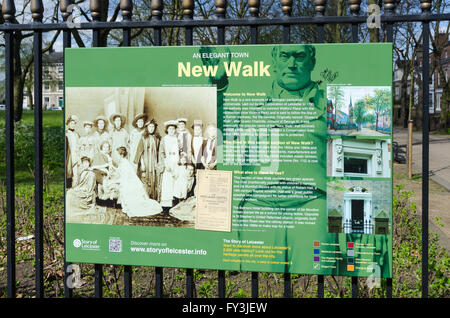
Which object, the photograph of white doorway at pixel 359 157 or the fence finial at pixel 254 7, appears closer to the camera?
the photograph of white doorway at pixel 359 157

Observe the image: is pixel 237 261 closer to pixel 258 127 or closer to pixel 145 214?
pixel 145 214

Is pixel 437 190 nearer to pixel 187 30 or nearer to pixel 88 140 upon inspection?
pixel 187 30

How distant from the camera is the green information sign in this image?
8.79 ft

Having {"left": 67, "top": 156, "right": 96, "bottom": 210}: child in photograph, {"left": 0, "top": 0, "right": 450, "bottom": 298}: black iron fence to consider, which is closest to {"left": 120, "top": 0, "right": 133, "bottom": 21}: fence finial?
{"left": 0, "top": 0, "right": 450, "bottom": 298}: black iron fence

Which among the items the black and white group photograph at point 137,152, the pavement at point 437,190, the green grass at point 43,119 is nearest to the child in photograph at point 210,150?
the black and white group photograph at point 137,152

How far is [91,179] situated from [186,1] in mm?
1281

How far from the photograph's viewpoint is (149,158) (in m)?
2.88

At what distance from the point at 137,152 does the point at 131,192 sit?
0.26 metres

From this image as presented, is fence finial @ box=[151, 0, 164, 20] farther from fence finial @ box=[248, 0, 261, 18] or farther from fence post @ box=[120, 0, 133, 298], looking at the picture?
fence finial @ box=[248, 0, 261, 18]

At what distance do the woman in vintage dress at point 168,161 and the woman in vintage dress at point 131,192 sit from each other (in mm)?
93

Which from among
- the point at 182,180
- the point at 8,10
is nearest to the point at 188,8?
the point at 182,180

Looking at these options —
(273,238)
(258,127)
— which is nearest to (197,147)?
(258,127)

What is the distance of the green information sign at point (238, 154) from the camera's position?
2.68 m

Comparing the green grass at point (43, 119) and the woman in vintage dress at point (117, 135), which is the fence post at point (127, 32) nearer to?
the woman in vintage dress at point (117, 135)
